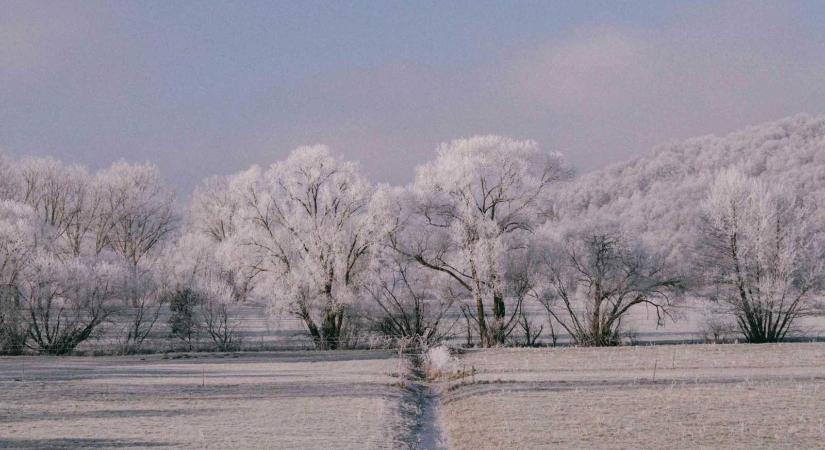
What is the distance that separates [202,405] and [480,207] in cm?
2704

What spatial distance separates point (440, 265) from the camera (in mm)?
48469

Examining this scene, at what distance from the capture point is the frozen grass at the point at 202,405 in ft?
59.2

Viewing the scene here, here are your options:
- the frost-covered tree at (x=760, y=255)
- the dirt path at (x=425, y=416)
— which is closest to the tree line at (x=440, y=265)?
the frost-covered tree at (x=760, y=255)

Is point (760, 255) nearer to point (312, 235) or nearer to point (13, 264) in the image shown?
point (312, 235)

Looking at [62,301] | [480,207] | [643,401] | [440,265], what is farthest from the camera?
[62,301]

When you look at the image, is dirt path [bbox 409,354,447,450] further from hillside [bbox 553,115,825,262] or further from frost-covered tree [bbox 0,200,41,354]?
hillside [bbox 553,115,825,262]

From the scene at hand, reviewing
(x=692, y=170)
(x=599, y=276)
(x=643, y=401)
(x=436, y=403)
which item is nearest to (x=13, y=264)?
(x=436, y=403)

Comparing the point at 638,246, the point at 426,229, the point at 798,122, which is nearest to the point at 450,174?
the point at 426,229

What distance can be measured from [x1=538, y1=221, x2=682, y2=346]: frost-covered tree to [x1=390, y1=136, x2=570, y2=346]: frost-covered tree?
9.30 feet

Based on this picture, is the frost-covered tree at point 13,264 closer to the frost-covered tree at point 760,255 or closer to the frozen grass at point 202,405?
the frozen grass at point 202,405

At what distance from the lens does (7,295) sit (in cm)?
4744

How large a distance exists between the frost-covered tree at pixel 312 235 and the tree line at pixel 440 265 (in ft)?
0.35

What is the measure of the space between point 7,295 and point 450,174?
29032 millimetres

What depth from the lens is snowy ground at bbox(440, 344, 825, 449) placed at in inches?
695
